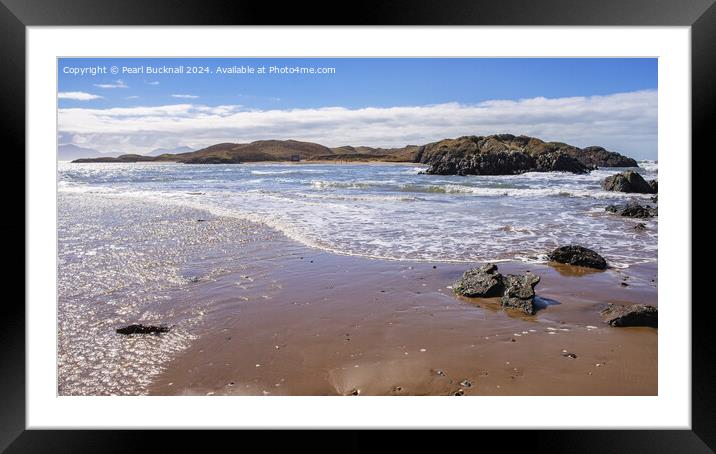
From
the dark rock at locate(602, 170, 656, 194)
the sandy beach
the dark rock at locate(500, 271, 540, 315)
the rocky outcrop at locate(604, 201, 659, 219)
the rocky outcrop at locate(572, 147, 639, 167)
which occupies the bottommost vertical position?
the sandy beach

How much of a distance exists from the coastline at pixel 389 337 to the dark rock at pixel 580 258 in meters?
0.21

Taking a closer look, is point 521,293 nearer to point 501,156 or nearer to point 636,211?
point 636,211

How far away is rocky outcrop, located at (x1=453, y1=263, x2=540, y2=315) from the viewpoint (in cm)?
376

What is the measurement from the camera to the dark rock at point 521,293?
12.2 feet

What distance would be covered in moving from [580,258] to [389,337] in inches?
106

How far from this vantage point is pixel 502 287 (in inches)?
158

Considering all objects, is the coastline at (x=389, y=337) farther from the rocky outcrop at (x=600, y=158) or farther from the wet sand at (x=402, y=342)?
the rocky outcrop at (x=600, y=158)

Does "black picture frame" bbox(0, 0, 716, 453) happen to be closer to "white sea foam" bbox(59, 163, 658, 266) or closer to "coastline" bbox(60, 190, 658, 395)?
"coastline" bbox(60, 190, 658, 395)

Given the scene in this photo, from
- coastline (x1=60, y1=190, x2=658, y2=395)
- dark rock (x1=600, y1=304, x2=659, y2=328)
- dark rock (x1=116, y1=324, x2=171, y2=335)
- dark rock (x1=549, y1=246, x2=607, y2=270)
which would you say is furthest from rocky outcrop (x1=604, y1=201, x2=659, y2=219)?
dark rock (x1=116, y1=324, x2=171, y2=335)

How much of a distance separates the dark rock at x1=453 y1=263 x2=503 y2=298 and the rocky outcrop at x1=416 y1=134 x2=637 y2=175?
9242mm

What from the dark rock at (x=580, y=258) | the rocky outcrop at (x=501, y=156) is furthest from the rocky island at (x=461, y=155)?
the dark rock at (x=580, y=258)
